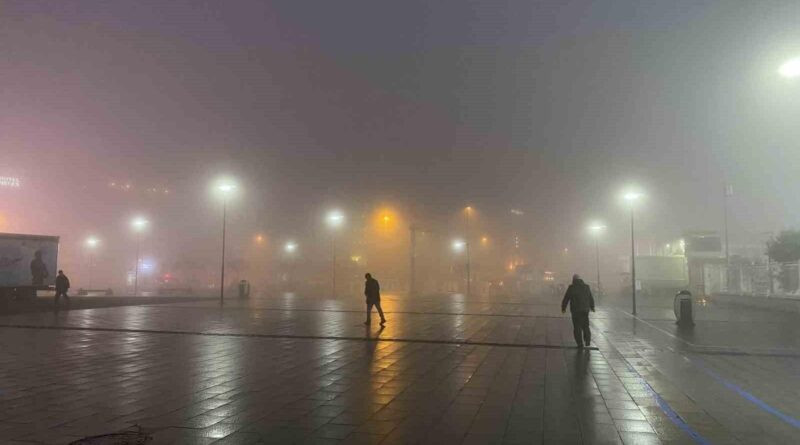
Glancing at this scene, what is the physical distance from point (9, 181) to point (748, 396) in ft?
287

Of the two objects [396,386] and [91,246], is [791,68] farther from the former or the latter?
[91,246]

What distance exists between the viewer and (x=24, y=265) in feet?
84.0

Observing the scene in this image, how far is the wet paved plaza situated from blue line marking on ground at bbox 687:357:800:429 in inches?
1.1

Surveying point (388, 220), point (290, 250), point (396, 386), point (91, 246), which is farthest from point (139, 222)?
point (396, 386)

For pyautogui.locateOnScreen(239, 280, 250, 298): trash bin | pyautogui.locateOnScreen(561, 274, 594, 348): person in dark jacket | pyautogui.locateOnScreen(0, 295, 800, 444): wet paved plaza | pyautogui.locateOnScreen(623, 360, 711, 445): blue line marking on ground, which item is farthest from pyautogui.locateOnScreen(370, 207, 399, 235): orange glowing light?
pyautogui.locateOnScreen(623, 360, 711, 445): blue line marking on ground

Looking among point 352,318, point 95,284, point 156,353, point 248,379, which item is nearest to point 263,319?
point 352,318

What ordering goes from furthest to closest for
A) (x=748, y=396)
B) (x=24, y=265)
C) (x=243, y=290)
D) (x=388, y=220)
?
(x=388, y=220) → (x=243, y=290) → (x=24, y=265) → (x=748, y=396)

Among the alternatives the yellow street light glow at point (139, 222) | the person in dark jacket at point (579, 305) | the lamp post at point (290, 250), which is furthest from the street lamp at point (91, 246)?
the person in dark jacket at point (579, 305)

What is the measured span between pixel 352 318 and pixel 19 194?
7236cm

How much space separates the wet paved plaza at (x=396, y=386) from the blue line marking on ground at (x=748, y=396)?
3cm

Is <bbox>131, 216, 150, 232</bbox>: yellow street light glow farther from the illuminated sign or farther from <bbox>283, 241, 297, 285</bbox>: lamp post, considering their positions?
<bbox>283, 241, 297, 285</bbox>: lamp post

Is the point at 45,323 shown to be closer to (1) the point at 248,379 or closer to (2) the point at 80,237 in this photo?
(1) the point at 248,379

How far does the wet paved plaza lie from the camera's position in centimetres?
620

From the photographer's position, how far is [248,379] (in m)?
9.02
